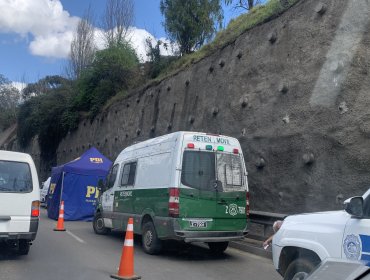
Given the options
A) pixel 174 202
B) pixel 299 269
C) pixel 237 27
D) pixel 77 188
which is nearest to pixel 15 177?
pixel 174 202

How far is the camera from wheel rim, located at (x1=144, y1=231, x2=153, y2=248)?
10.0 metres

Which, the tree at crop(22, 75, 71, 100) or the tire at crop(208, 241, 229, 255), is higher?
the tree at crop(22, 75, 71, 100)

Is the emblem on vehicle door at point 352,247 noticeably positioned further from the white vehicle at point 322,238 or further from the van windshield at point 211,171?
the van windshield at point 211,171

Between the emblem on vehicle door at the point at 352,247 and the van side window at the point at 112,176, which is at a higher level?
the van side window at the point at 112,176

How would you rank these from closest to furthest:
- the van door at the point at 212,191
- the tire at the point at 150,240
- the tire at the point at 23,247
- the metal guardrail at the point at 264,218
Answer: the tire at the point at 23,247
the van door at the point at 212,191
the tire at the point at 150,240
the metal guardrail at the point at 264,218

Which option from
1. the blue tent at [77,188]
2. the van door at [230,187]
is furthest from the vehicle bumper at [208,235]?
the blue tent at [77,188]

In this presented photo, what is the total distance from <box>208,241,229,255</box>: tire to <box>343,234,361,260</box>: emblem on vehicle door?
19.3ft

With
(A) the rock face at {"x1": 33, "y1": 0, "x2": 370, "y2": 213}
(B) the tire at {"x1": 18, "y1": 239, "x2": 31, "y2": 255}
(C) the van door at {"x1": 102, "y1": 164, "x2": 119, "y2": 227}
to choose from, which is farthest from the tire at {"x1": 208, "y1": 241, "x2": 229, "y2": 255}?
(B) the tire at {"x1": 18, "y1": 239, "x2": 31, "y2": 255}

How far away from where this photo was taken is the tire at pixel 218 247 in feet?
34.2

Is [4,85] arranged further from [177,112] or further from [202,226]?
[202,226]

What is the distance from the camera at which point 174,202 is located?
9.29 m

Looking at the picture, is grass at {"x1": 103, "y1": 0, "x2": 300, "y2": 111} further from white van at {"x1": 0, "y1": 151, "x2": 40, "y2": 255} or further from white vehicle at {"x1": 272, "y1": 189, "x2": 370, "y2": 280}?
white vehicle at {"x1": 272, "y1": 189, "x2": 370, "y2": 280}

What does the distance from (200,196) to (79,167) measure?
1055 centimetres

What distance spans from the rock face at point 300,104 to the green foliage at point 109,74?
14.7 meters
